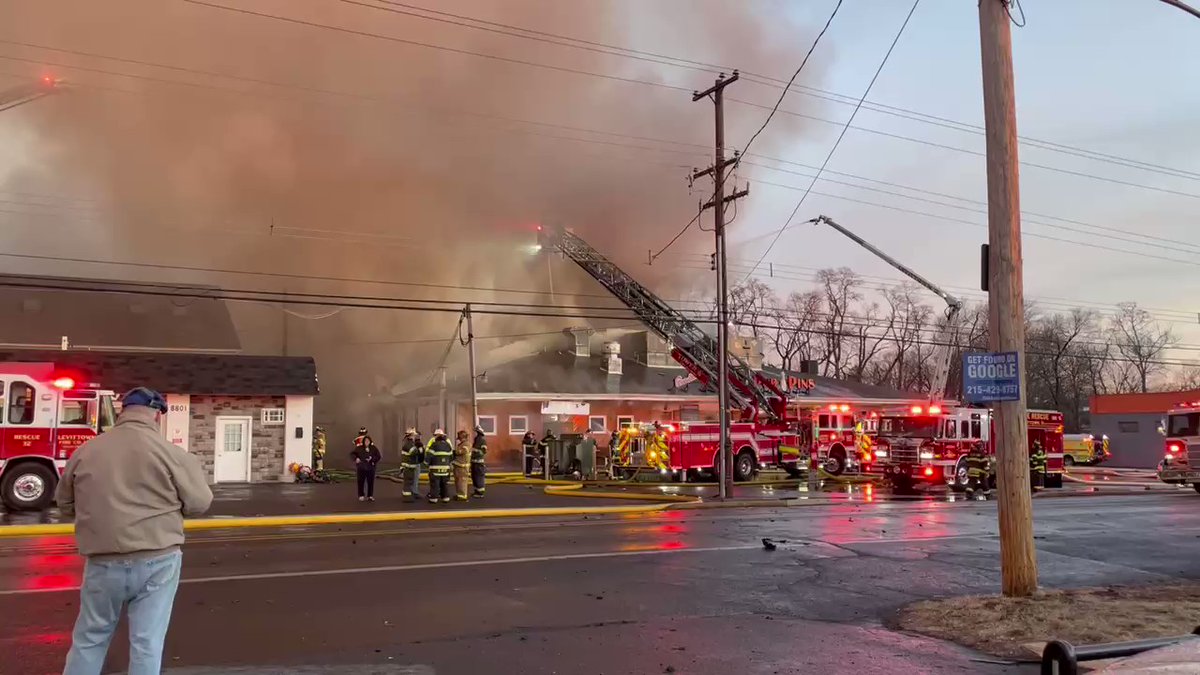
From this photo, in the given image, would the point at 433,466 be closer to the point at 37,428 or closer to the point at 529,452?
the point at 37,428

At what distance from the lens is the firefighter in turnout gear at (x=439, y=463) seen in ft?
48.1

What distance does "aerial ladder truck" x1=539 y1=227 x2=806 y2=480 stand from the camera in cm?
2073

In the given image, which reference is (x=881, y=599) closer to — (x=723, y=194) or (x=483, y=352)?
(x=723, y=194)

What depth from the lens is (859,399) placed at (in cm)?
3409

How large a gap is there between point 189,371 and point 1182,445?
75.6 feet

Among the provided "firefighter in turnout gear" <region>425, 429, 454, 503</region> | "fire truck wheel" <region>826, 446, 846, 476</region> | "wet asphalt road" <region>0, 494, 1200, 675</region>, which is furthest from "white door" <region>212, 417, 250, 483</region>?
"fire truck wheel" <region>826, 446, 846, 476</region>

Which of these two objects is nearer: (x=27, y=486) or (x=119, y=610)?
(x=119, y=610)

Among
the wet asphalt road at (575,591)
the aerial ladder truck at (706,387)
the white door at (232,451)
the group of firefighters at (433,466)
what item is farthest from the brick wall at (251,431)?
the wet asphalt road at (575,591)

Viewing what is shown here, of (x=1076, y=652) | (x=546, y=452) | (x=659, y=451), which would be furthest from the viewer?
(x=546, y=452)

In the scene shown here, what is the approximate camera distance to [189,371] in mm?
20734

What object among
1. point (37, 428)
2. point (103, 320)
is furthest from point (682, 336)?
point (103, 320)

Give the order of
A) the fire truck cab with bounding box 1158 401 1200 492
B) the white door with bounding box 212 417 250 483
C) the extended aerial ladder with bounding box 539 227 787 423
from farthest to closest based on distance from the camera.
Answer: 1. the extended aerial ladder with bounding box 539 227 787 423
2. the white door with bounding box 212 417 250 483
3. the fire truck cab with bounding box 1158 401 1200 492

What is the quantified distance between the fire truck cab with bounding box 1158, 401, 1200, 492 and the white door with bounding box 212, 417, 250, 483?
21.5 m

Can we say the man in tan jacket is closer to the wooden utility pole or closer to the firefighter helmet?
the firefighter helmet
